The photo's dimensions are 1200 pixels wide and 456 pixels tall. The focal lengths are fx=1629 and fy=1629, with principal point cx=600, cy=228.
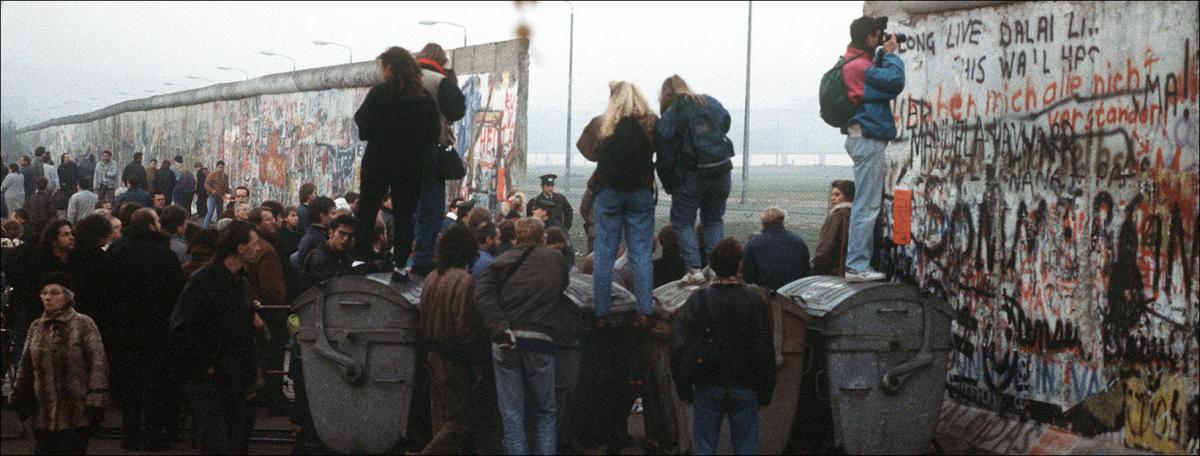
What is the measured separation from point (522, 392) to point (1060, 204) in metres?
3.77

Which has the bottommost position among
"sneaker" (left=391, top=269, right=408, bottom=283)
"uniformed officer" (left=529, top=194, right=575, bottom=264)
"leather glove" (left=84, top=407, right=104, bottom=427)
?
"leather glove" (left=84, top=407, right=104, bottom=427)

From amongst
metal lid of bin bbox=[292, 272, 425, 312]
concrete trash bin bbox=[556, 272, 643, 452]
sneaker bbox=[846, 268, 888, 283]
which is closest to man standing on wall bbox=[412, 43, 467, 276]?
metal lid of bin bbox=[292, 272, 425, 312]

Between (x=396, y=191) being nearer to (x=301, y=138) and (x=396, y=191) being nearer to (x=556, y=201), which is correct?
(x=556, y=201)

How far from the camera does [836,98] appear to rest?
1051 cm

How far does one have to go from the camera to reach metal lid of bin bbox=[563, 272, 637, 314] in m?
10.0

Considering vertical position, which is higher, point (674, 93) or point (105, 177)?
point (674, 93)

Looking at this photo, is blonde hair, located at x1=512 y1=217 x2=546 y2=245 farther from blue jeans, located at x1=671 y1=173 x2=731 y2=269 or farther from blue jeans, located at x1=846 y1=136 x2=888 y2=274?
blue jeans, located at x1=846 y1=136 x2=888 y2=274

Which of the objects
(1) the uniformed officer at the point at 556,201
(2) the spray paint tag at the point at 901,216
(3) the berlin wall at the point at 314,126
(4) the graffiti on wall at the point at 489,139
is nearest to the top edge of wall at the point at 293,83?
(3) the berlin wall at the point at 314,126

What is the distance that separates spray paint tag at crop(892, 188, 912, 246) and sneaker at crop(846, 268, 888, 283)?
2024 millimetres

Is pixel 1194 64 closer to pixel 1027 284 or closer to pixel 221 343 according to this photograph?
pixel 1027 284

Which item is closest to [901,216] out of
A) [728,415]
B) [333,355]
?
[728,415]

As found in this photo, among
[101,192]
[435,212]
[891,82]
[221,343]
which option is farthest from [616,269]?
[101,192]

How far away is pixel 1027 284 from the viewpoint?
35.9 ft

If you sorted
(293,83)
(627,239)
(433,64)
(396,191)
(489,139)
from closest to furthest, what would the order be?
(627,239), (396,191), (433,64), (489,139), (293,83)
